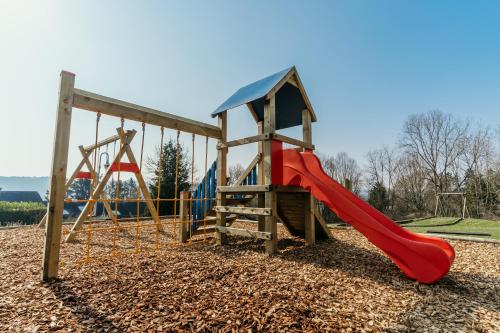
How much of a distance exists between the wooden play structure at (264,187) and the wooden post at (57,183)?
0.01m

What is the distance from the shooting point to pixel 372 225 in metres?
4.03

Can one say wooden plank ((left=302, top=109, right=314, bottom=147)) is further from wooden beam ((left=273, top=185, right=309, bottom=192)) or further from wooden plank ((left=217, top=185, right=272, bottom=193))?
wooden plank ((left=217, top=185, right=272, bottom=193))

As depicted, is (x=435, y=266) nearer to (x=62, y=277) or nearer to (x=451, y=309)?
(x=451, y=309)

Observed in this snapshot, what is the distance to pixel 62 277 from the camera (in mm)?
3672

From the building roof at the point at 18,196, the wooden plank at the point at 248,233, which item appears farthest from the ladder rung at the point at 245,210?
the building roof at the point at 18,196

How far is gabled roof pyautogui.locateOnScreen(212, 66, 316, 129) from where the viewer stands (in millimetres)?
5770

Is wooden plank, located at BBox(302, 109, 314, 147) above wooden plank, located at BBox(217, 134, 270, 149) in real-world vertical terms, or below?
above

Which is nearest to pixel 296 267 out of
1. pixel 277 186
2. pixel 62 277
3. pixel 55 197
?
pixel 277 186

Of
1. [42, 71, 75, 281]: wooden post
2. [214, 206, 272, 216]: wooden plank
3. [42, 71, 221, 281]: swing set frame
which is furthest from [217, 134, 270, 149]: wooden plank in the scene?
[42, 71, 75, 281]: wooden post

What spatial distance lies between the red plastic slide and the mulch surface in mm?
273

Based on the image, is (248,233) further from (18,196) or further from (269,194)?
(18,196)

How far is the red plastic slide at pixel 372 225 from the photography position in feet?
11.8

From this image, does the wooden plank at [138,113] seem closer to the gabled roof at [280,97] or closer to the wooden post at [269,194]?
the gabled roof at [280,97]

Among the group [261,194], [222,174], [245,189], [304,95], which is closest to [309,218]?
[261,194]
